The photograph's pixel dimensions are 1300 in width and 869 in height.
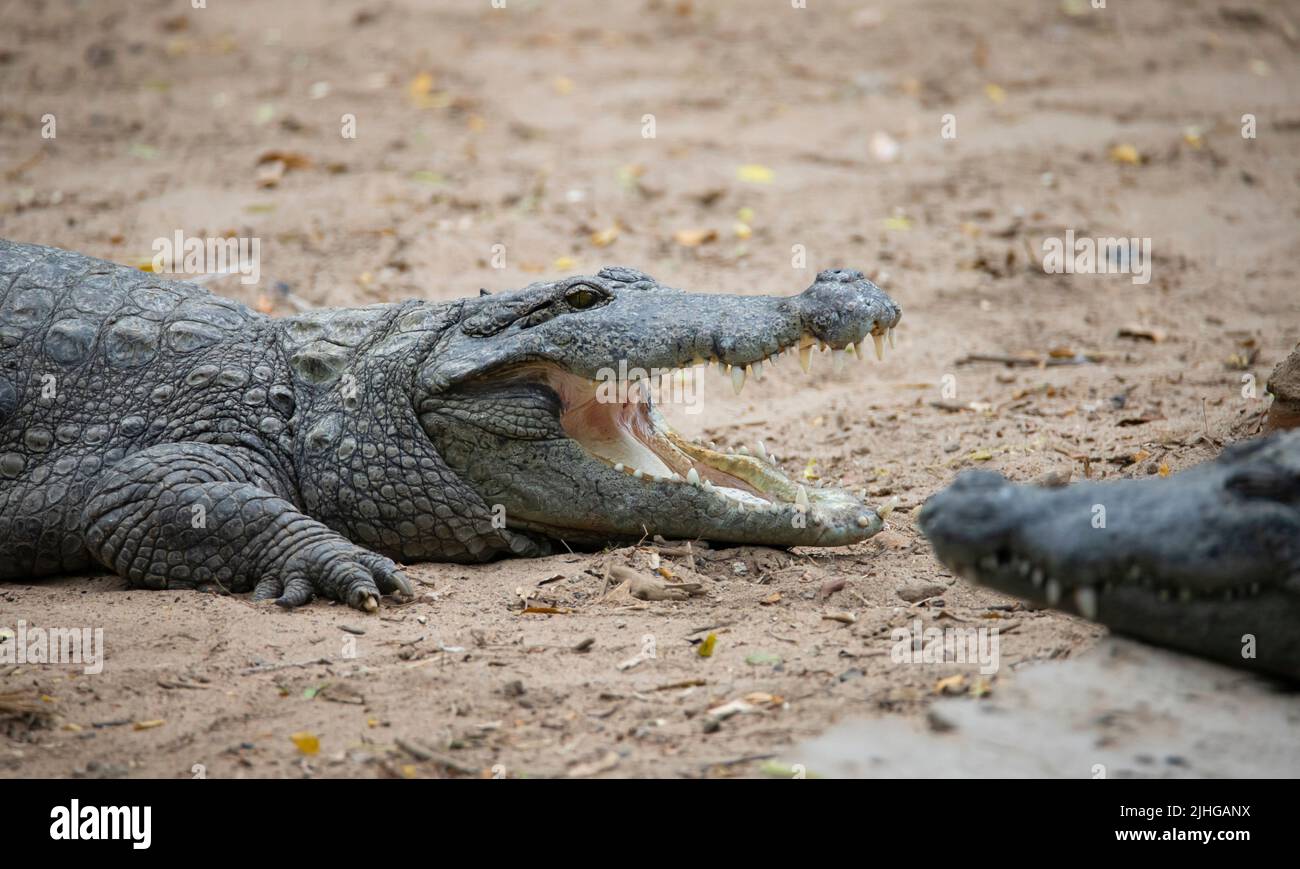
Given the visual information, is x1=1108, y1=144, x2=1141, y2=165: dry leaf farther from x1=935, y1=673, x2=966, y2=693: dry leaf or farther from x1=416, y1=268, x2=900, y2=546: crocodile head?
x1=935, y1=673, x2=966, y2=693: dry leaf

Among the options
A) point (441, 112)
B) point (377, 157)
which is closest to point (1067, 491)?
point (377, 157)

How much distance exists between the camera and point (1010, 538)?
3.65m

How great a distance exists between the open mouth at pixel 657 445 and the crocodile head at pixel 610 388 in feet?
0.03

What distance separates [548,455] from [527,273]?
3.67m

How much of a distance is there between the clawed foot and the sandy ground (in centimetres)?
9

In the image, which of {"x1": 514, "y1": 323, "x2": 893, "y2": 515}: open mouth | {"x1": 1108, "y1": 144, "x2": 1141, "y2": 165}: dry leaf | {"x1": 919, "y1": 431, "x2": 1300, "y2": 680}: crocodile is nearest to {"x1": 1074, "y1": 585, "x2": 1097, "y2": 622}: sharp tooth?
{"x1": 919, "y1": 431, "x2": 1300, "y2": 680}: crocodile

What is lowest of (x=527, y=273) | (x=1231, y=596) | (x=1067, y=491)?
(x=1231, y=596)

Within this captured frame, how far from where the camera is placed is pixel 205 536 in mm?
5168

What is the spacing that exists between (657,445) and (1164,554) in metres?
2.59

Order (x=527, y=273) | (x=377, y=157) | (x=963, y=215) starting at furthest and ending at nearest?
(x=377, y=157) → (x=963, y=215) → (x=527, y=273)

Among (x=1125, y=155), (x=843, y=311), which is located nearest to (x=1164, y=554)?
(x=843, y=311)

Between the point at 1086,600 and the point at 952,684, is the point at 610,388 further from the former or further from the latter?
the point at 1086,600

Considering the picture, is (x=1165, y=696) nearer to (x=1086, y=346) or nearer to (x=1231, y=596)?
(x=1231, y=596)

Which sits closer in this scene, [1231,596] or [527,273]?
[1231,596]
